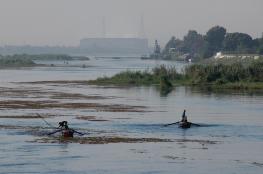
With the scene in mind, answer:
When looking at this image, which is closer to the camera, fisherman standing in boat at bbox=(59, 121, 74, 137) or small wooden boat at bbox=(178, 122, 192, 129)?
fisherman standing in boat at bbox=(59, 121, 74, 137)

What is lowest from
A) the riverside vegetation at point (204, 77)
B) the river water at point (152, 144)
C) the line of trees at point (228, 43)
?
the river water at point (152, 144)

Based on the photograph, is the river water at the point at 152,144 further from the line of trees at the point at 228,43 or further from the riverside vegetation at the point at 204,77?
the line of trees at the point at 228,43

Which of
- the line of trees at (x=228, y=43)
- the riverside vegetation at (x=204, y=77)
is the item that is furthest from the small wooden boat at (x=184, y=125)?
the line of trees at (x=228, y=43)

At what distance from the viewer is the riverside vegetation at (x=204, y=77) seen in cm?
8479

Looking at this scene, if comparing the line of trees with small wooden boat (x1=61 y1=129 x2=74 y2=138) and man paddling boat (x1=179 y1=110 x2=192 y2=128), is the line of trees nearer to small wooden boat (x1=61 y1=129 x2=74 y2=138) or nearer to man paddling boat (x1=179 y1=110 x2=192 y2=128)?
man paddling boat (x1=179 y1=110 x2=192 y2=128)

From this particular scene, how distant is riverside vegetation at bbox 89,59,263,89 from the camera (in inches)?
3338

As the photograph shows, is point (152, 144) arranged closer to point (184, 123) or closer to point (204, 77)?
point (184, 123)

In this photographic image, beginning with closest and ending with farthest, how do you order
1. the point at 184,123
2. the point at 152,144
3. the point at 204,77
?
the point at 152,144, the point at 184,123, the point at 204,77

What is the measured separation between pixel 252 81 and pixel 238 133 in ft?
142

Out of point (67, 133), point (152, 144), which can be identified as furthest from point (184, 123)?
point (67, 133)

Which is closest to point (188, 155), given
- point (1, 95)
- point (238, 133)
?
point (238, 133)

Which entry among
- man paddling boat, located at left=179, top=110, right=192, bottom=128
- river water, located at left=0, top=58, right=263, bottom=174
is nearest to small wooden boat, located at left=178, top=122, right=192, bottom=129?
man paddling boat, located at left=179, top=110, right=192, bottom=128

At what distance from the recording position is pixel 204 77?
87.6m

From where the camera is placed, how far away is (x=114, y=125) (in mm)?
45031
